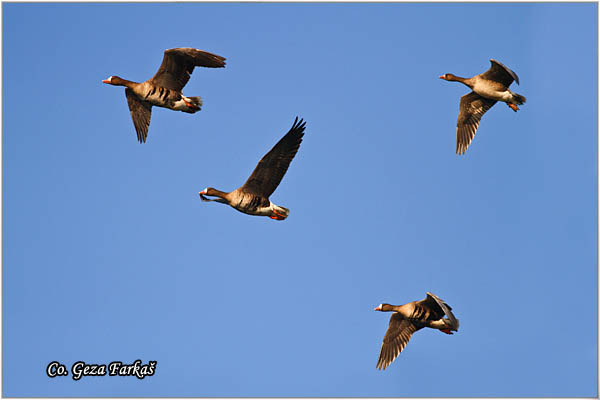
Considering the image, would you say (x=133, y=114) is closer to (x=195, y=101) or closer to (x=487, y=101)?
(x=195, y=101)

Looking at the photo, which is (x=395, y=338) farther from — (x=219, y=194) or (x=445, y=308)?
(x=219, y=194)

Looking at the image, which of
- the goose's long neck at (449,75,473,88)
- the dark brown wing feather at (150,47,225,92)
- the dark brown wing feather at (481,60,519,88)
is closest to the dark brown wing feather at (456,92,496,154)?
the goose's long neck at (449,75,473,88)

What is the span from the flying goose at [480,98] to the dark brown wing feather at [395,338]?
533cm

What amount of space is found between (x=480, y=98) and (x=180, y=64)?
809 cm

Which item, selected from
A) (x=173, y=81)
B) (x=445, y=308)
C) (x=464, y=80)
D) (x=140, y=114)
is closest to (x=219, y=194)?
(x=173, y=81)

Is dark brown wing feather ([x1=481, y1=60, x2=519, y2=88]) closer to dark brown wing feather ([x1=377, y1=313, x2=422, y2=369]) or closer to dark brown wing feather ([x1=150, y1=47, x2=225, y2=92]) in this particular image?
dark brown wing feather ([x1=377, y1=313, x2=422, y2=369])

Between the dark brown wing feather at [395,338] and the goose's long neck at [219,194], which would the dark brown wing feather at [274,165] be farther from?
the dark brown wing feather at [395,338]

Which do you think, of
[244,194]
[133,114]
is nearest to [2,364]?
[244,194]

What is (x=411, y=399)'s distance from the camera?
13.8m

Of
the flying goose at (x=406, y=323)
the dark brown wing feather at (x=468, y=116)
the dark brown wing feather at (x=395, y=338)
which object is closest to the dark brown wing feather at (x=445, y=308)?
the flying goose at (x=406, y=323)

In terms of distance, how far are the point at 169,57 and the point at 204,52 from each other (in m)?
0.91

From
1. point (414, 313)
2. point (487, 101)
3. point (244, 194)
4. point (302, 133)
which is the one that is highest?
point (487, 101)

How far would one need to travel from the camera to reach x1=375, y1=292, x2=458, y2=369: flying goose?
16.6 m

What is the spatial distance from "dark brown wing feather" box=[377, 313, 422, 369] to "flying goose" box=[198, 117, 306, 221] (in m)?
3.89
